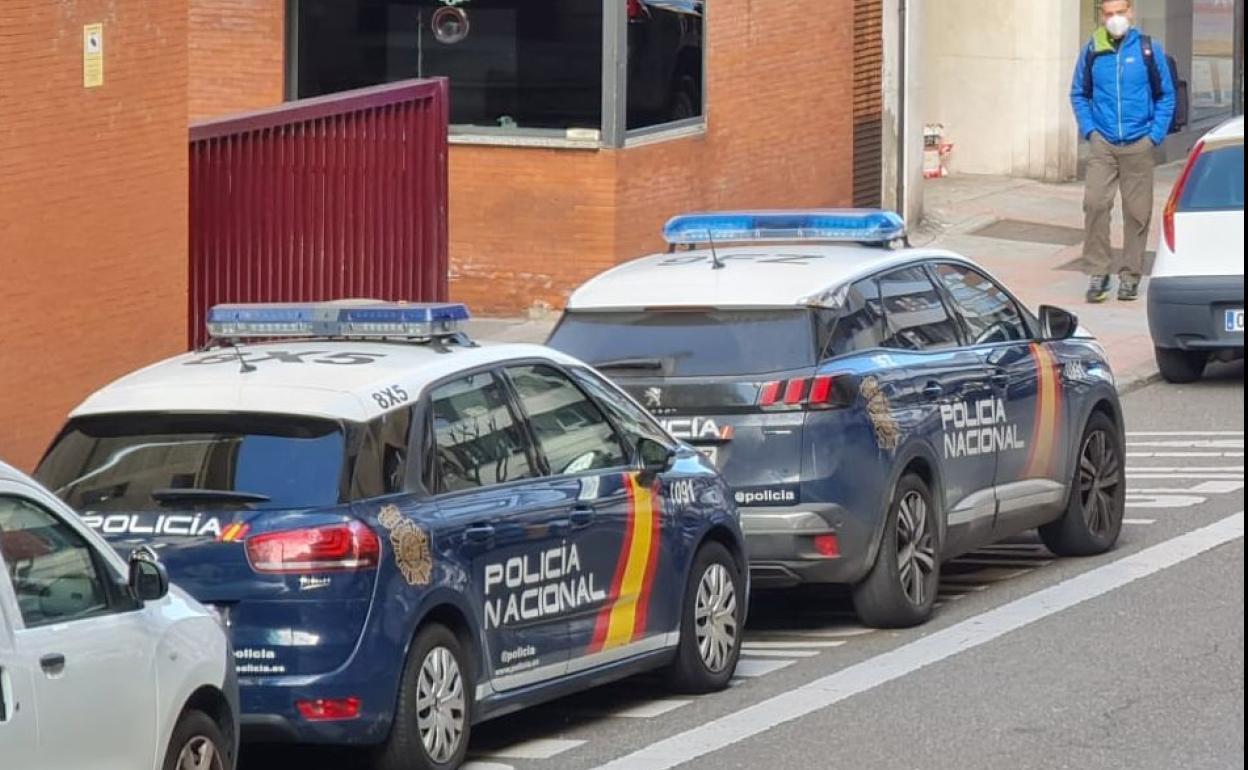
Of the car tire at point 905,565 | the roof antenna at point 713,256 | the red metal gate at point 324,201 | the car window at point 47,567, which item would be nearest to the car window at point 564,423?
the car tire at point 905,565

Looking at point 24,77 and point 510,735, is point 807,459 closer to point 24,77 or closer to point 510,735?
point 510,735

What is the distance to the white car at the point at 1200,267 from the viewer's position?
18000 mm

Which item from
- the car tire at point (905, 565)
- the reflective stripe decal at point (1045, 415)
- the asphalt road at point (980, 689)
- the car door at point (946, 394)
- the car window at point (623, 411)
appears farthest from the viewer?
the reflective stripe decal at point (1045, 415)

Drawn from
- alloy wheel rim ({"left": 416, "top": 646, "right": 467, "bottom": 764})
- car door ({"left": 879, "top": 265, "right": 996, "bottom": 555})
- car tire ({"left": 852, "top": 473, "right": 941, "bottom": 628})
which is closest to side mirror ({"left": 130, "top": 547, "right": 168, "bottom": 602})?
alloy wheel rim ({"left": 416, "top": 646, "right": 467, "bottom": 764})

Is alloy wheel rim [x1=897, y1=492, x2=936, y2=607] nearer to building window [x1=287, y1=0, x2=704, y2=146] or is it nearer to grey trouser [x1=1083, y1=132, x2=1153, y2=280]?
building window [x1=287, y1=0, x2=704, y2=146]

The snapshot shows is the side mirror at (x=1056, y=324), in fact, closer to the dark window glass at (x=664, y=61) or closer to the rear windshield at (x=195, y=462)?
the rear windshield at (x=195, y=462)

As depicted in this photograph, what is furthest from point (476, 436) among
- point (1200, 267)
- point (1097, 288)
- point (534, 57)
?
point (1097, 288)

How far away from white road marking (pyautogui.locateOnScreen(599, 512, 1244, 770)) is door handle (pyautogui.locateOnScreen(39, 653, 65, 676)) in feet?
9.00

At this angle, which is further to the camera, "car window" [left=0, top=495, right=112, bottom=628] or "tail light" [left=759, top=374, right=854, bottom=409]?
"tail light" [left=759, top=374, right=854, bottom=409]

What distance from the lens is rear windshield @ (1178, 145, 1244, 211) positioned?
720 inches

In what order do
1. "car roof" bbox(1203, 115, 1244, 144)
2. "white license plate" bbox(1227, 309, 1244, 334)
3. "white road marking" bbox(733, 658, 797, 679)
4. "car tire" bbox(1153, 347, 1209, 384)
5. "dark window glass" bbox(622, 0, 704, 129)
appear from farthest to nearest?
"dark window glass" bbox(622, 0, 704, 129), "car roof" bbox(1203, 115, 1244, 144), "car tire" bbox(1153, 347, 1209, 384), "white license plate" bbox(1227, 309, 1244, 334), "white road marking" bbox(733, 658, 797, 679)

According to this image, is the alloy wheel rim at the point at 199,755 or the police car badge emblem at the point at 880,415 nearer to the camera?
the alloy wheel rim at the point at 199,755

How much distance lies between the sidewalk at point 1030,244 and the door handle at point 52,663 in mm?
12110

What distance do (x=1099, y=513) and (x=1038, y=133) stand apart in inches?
530
